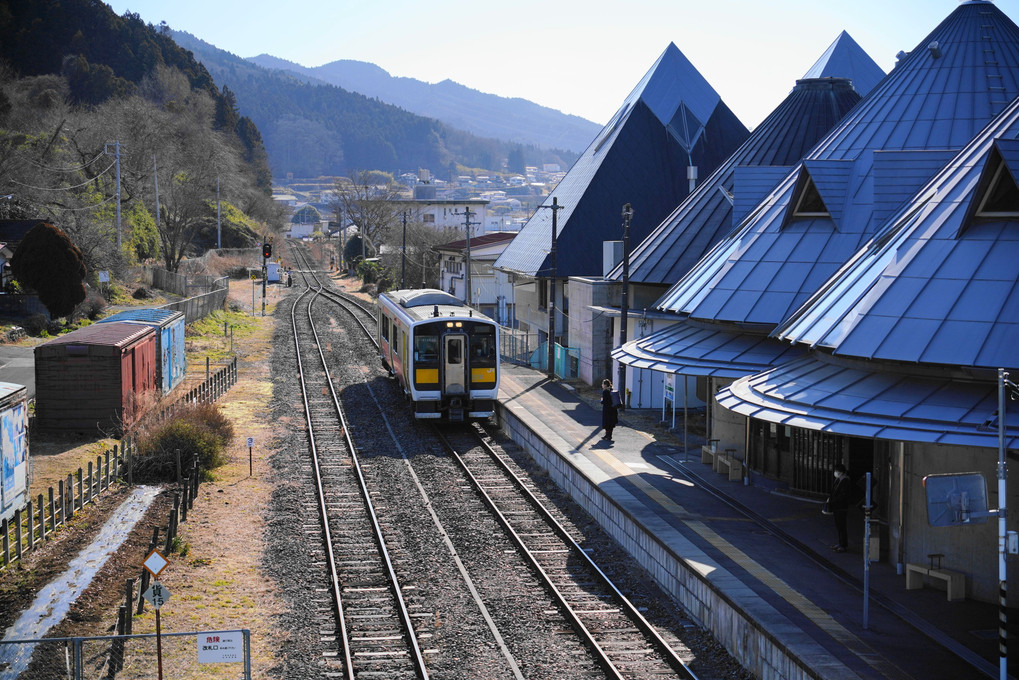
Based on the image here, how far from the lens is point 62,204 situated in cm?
5447

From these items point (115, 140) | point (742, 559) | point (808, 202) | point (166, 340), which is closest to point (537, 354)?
point (166, 340)

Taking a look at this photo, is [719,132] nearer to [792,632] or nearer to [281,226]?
[792,632]

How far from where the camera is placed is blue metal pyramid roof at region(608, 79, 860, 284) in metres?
33.3

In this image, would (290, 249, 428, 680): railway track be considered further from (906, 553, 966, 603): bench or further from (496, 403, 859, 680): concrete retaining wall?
(906, 553, 966, 603): bench

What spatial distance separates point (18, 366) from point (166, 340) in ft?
17.4

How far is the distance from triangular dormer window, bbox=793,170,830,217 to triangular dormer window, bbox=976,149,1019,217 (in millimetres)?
7673

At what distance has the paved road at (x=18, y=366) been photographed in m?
28.8

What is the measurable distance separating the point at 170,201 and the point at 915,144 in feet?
201

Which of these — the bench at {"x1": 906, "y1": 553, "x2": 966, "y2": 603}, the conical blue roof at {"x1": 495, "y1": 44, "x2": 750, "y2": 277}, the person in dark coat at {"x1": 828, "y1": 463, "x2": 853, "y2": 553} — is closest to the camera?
the bench at {"x1": 906, "y1": 553, "x2": 966, "y2": 603}

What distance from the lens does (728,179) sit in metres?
35.8

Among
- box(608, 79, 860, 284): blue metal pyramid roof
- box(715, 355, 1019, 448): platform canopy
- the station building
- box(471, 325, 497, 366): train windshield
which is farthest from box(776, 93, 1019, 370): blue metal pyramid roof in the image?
box(608, 79, 860, 284): blue metal pyramid roof

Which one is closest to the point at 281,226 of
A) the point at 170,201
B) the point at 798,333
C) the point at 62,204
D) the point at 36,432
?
the point at 170,201

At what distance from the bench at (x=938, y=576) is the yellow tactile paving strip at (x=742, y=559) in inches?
72.6

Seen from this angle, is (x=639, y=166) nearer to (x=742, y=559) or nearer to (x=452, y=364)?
(x=452, y=364)
